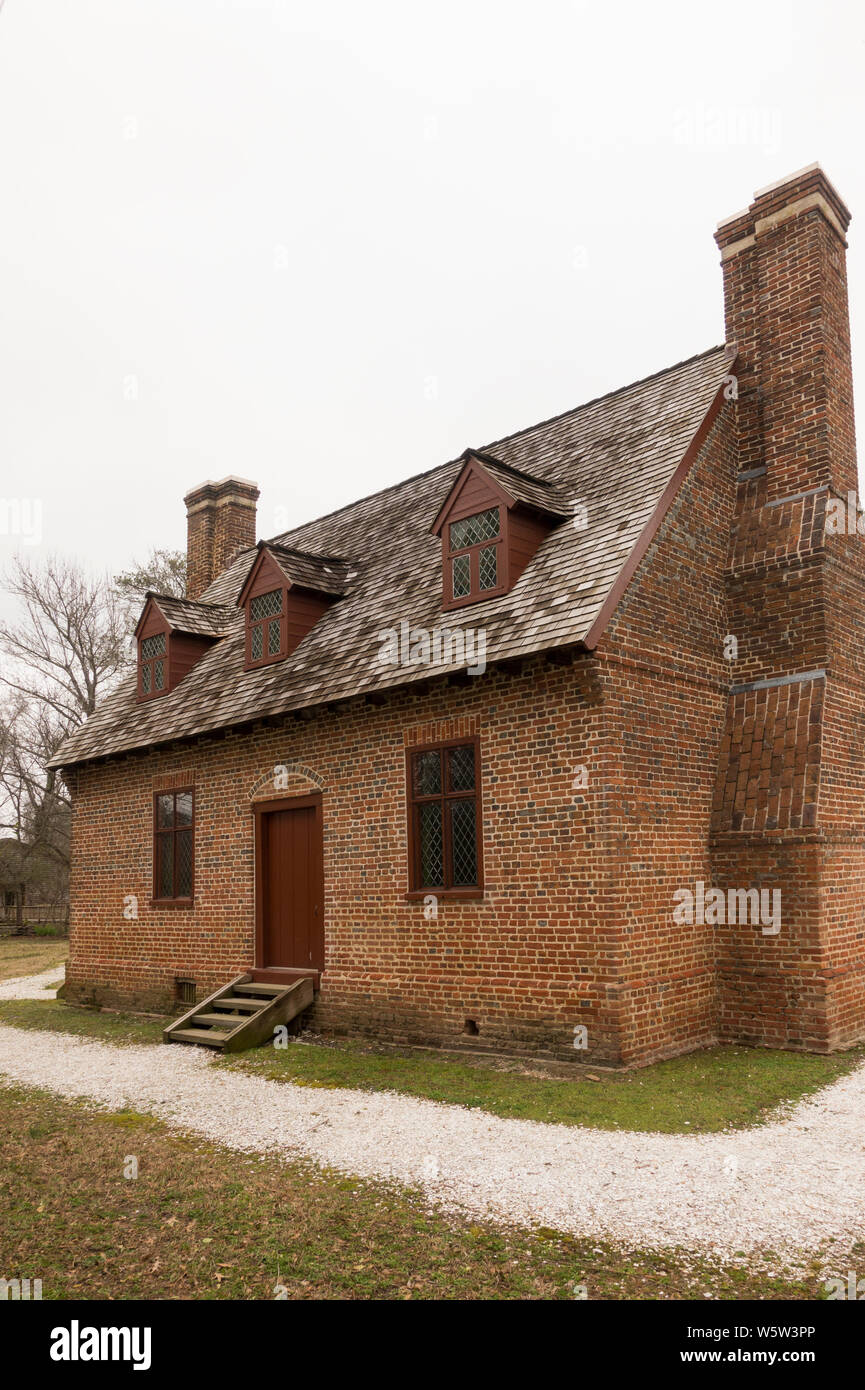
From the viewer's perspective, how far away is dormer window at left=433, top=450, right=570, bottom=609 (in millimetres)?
11211

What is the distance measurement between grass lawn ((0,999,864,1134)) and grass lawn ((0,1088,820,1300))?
230 centimetres

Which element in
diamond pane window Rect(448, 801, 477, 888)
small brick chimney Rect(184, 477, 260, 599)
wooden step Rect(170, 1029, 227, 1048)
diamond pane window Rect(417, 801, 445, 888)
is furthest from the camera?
small brick chimney Rect(184, 477, 260, 599)

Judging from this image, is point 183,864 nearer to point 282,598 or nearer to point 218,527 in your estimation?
point 282,598

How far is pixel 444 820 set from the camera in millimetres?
11000

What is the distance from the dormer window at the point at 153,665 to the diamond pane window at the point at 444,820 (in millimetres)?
7417

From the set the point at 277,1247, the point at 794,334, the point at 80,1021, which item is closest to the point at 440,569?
the point at 794,334

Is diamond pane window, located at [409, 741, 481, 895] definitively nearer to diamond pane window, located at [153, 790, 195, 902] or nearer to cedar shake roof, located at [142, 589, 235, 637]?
diamond pane window, located at [153, 790, 195, 902]

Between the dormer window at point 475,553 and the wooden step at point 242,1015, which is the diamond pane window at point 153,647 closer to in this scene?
the wooden step at point 242,1015

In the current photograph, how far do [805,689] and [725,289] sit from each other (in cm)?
542

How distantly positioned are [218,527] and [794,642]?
50.8 ft

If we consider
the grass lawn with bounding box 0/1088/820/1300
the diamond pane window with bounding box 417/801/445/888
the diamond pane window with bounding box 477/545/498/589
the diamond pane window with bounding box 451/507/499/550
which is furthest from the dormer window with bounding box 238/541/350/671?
the grass lawn with bounding box 0/1088/820/1300

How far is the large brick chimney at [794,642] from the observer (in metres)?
10.2

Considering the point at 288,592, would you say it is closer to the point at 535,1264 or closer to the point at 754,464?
the point at 754,464

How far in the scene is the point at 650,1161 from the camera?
21.9ft
